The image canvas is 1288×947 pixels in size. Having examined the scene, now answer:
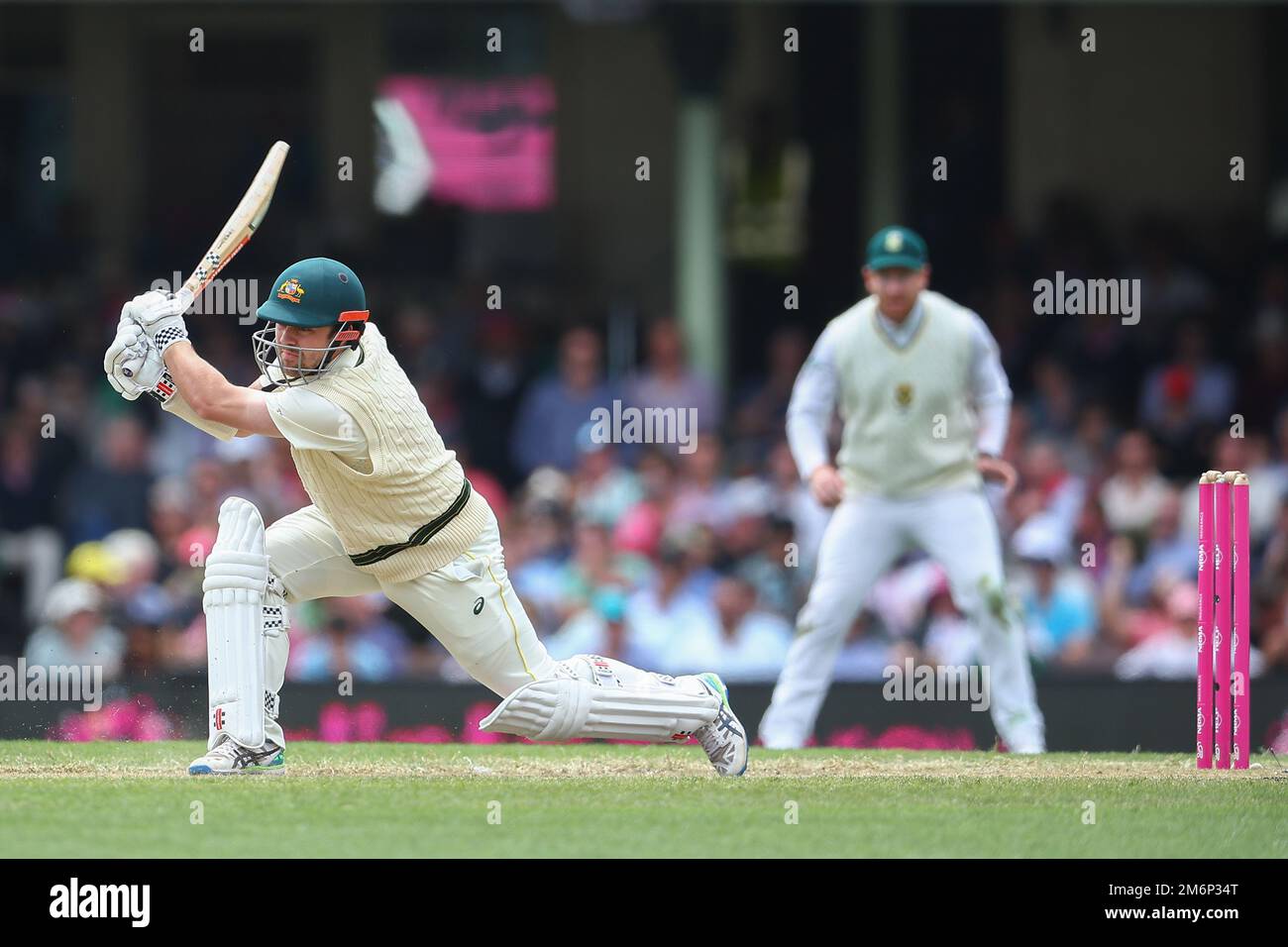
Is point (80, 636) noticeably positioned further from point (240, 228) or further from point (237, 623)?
point (237, 623)

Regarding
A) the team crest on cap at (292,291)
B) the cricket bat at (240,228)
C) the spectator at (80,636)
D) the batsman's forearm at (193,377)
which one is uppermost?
the cricket bat at (240,228)

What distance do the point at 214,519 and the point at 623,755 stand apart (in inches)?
170

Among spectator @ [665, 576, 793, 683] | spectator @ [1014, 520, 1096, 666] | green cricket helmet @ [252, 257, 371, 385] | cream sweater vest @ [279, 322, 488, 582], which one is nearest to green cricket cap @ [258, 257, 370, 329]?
green cricket helmet @ [252, 257, 371, 385]

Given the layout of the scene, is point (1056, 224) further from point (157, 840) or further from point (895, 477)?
point (157, 840)

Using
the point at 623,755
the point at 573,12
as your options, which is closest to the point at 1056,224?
the point at 573,12

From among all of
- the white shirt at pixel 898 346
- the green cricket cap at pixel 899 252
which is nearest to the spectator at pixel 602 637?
the white shirt at pixel 898 346

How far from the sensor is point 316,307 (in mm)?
6164

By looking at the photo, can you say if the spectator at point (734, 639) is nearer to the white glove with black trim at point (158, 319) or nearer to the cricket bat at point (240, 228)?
the cricket bat at point (240, 228)

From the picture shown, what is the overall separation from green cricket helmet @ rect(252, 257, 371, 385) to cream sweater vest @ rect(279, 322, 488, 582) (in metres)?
0.08

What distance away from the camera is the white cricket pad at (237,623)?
6195mm

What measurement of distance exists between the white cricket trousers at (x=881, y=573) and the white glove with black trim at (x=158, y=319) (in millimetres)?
2843

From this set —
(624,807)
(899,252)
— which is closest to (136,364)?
(624,807)

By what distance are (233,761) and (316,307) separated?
127cm
